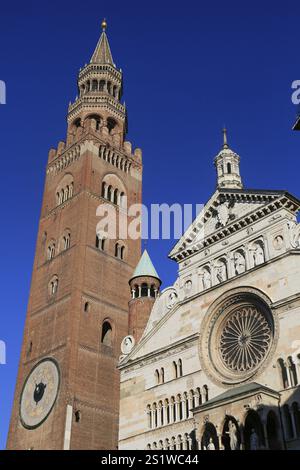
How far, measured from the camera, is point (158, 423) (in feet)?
97.5

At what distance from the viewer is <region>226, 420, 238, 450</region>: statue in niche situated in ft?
78.7

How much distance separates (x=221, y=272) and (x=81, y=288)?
45.6 feet

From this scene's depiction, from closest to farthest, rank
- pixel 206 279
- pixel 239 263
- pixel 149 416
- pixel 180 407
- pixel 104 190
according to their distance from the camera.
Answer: pixel 180 407, pixel 239 263, pixel 149 416, pixel 206 279, pixel 104 190

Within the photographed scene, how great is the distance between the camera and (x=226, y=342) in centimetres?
2902

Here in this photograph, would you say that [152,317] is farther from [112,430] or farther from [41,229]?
[41,229]

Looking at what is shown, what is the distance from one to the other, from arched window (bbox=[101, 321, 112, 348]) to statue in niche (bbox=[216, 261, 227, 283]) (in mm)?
14030

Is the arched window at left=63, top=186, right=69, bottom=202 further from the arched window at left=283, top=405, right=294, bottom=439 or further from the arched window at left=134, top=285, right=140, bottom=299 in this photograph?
the arched window at left=283, top=405, right=294, bottom=439

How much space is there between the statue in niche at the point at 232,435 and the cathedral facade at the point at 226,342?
41 millimetres

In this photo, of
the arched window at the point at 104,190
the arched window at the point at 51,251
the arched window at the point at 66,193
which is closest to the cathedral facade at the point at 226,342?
the arched window at the point at 51,251

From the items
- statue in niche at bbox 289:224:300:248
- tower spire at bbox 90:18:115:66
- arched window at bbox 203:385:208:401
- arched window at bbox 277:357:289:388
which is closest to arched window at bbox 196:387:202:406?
arched window at bbox 203:385:208:401

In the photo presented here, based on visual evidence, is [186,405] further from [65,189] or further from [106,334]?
[65,189]

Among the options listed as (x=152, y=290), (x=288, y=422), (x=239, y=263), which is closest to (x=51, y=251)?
(x=152, y=290)

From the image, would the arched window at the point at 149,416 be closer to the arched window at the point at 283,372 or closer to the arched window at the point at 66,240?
the arched window at the point at 283,372

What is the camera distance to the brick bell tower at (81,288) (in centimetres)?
3759
